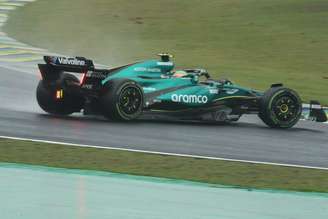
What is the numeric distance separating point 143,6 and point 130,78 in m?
23.2

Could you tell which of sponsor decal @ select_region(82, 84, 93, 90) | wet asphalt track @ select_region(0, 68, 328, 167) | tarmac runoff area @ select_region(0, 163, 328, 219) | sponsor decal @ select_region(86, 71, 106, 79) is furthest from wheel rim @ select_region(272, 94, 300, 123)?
tarmac runoff area @ select_region(0, 163, 328, 219)

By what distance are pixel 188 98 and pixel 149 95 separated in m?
0.62

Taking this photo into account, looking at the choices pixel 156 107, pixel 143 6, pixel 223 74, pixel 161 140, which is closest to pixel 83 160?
pixel 161 140

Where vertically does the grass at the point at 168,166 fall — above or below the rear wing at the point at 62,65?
below

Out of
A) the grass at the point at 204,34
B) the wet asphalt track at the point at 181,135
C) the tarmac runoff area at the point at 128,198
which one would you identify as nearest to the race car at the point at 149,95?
the wet asphalt track at the point at 181,135

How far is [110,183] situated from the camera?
7.33 metres

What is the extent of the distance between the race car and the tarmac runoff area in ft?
13.1

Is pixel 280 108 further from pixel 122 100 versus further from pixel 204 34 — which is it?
pixel 204 34

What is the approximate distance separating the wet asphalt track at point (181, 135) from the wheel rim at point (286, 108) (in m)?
0.24

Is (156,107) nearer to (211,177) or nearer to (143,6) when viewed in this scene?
(211,177)

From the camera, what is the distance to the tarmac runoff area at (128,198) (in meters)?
6.21

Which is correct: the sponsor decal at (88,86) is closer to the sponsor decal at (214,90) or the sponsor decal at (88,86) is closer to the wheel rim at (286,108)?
the sponsor decal at (214,90)

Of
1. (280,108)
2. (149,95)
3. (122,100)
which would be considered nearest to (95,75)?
(122,100)

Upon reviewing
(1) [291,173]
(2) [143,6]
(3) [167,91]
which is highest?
(2) [143,6]
